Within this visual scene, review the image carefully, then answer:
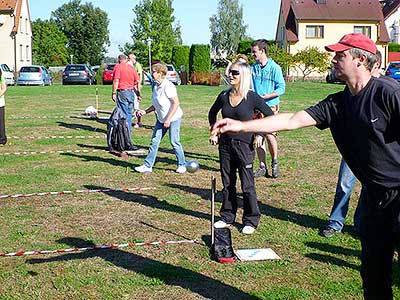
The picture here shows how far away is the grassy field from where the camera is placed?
549 cm

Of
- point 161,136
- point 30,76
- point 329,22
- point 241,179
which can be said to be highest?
point 329,22

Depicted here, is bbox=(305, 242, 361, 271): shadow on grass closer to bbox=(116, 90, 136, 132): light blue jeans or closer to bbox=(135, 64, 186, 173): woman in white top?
bbox=(135, 64, 186, 173): woman in white top

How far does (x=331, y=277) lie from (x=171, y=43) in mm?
67836

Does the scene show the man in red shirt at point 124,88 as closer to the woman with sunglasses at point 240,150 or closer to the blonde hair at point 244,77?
the woman with sunglasses at point 240,150

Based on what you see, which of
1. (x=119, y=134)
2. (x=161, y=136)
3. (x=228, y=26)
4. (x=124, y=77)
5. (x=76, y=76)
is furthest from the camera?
(x=228, y=26)

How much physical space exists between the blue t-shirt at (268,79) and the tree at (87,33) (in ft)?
311

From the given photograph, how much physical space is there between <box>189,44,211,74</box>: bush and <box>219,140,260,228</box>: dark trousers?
45751mm

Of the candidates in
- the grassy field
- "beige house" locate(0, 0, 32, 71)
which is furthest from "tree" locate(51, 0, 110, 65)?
the grassy field

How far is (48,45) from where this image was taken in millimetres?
90875

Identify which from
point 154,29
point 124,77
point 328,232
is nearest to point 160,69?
point 124,77

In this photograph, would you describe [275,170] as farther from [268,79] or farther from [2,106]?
[2,106]

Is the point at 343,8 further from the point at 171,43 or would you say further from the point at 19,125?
the point at 19,125

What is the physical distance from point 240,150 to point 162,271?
1944 millimetres

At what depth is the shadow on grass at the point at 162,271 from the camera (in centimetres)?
538
